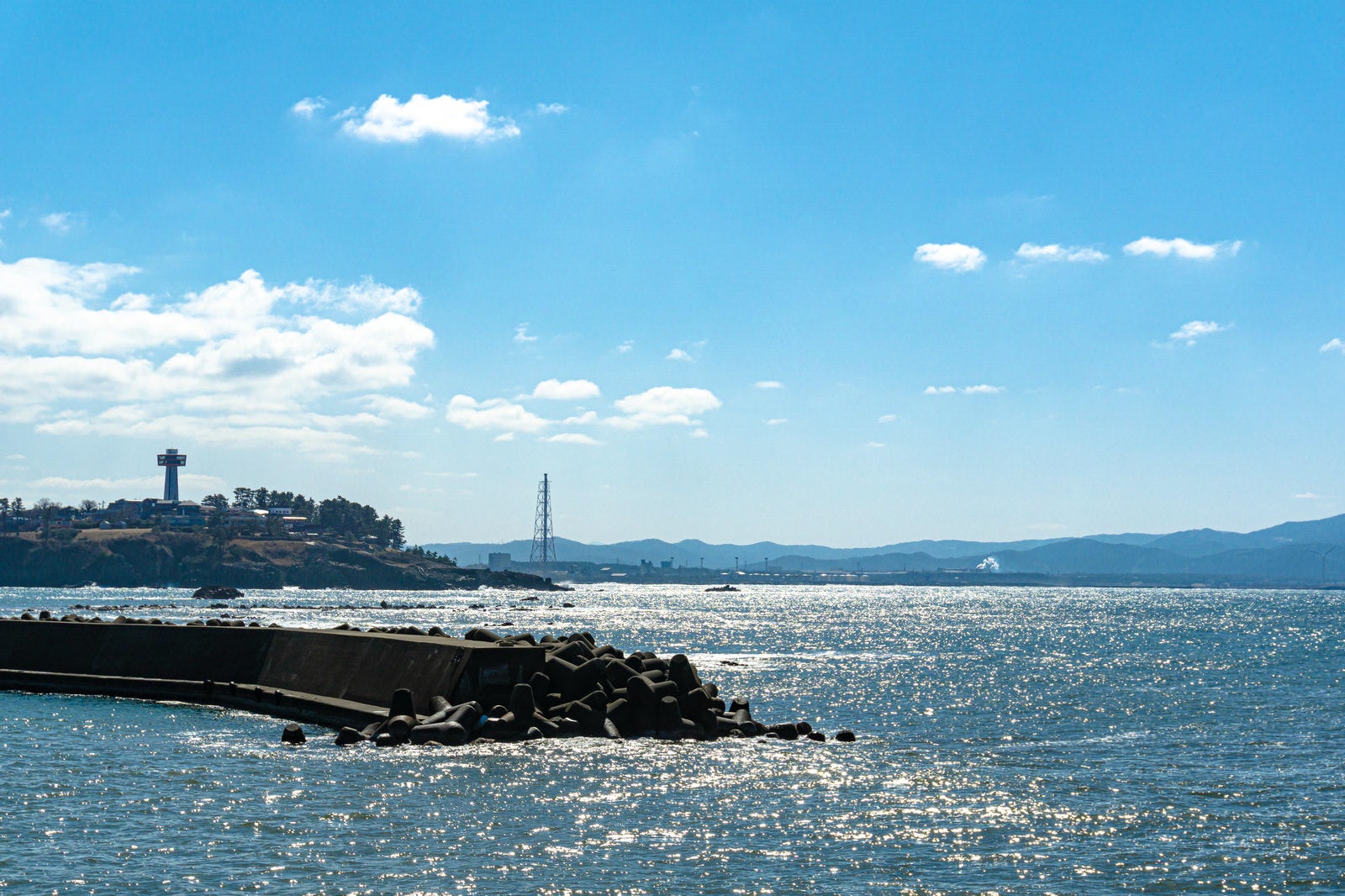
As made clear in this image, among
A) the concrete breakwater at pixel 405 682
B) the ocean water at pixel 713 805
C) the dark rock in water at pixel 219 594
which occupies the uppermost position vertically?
the concrete breakwater at pixel 405 682

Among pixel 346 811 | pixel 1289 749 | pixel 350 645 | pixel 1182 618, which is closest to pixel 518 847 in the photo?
pixel 346 811

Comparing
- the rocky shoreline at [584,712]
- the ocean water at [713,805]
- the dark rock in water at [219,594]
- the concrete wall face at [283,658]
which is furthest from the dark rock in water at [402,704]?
the dark rock in water at [219,594]

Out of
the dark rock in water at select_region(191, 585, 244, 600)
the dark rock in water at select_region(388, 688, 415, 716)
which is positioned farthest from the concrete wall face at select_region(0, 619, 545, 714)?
the dark rock in water at select_region(191, 585, 244, 600)

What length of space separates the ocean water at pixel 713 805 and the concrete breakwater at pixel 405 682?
1174mm

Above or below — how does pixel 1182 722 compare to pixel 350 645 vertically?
below

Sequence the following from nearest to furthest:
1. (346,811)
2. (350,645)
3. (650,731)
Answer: (346,811), (650,731), (350,645)

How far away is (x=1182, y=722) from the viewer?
142 ft

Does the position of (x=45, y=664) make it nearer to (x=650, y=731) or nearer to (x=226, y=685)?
(x=226, y=685)

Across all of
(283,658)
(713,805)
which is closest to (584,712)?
(713,805)

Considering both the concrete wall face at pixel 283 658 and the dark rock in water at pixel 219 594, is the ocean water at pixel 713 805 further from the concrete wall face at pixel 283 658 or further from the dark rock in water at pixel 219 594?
the dark rock in water at pixel 219 594

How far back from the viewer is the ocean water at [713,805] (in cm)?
1939

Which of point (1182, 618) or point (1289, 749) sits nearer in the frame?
point (1289, 749)

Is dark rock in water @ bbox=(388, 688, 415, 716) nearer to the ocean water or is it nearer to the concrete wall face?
the concrete wall face

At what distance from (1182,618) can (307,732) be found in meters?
144
